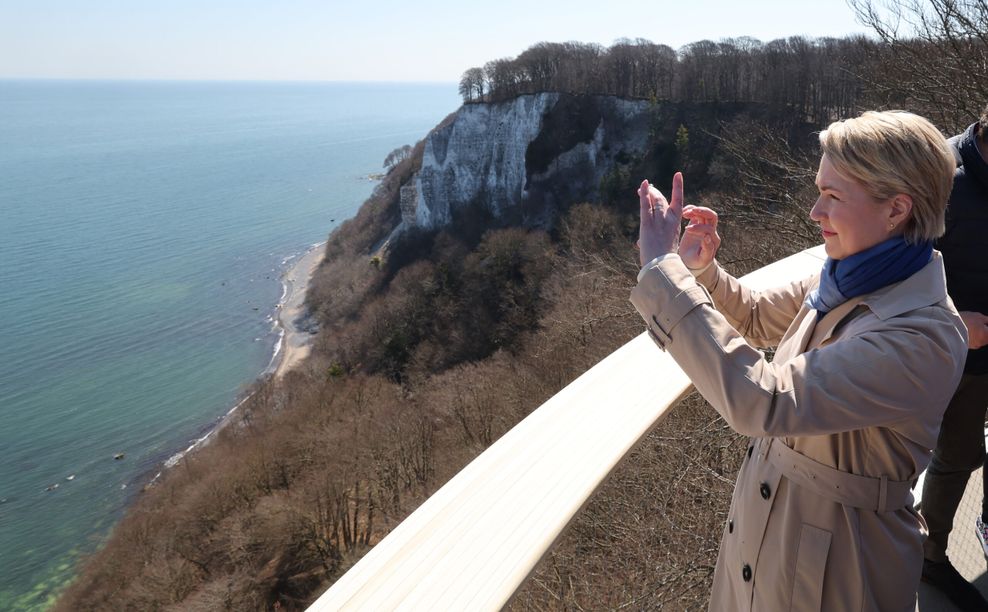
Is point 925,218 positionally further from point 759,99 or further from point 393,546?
point 759,99

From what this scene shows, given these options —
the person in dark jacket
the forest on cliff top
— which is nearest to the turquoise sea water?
the forest on cliff top

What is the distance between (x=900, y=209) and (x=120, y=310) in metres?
49.2

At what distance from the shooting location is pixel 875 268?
1091 mm

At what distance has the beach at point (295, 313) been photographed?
122ft

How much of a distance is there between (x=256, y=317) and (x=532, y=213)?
20.9m

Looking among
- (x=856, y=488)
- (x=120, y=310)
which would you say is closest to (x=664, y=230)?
(x=856, y=488)

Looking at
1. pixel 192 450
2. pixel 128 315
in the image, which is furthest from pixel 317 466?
pixel 128 315

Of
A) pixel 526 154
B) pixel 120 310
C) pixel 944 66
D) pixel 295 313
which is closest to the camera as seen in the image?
pixel 944 66

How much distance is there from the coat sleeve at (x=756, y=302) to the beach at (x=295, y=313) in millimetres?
34909

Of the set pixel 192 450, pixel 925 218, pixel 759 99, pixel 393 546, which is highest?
pixel 759 99

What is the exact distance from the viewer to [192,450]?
2705 centimetres

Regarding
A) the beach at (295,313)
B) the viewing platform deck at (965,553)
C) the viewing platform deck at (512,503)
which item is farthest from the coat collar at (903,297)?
the beach at (295,313)

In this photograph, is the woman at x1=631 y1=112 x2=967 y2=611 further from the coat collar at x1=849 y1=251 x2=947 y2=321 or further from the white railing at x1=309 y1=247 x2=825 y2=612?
the white railing at x1=309 y1=247 x2=825 y2=612

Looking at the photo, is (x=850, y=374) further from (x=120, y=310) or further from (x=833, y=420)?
(x=120, y=310)
